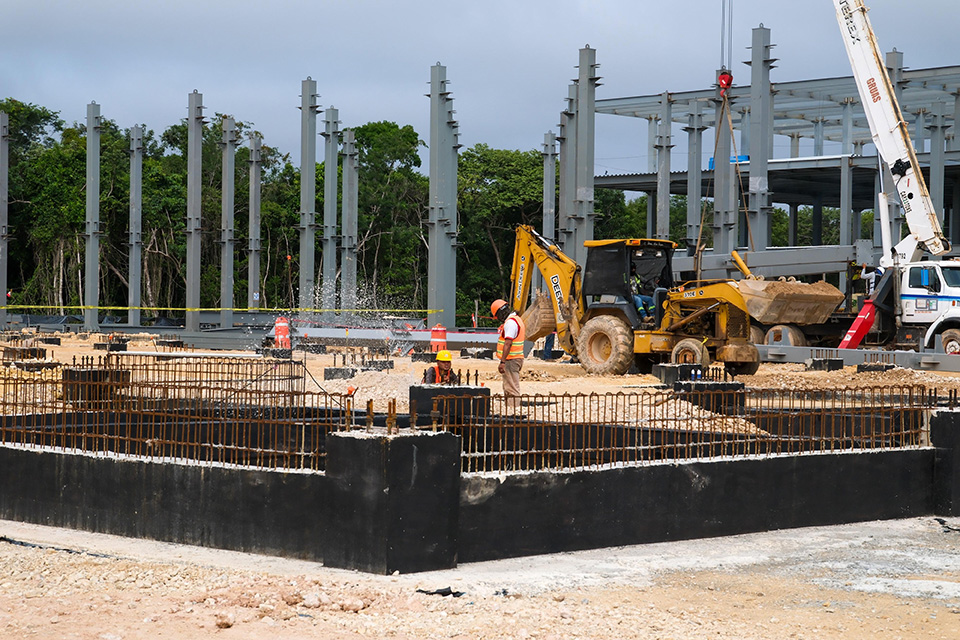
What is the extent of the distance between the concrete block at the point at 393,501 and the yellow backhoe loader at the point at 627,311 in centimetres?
1324

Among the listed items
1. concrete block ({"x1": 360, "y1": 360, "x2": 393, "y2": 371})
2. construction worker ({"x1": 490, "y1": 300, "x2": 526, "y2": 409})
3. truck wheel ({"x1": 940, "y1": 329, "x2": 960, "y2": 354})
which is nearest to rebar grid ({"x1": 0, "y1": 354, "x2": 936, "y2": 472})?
construction worker ({"x1": 490, "y1": 300, "x2": 526, "y2": 409})

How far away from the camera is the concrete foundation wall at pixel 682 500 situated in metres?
7.47

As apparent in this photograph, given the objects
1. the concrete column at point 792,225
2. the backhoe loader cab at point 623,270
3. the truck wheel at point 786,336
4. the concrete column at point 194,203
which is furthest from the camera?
the concrete column at point 792,225

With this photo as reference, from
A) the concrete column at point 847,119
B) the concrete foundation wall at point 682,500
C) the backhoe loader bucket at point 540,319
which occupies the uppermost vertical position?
the concrete column at point 847,119

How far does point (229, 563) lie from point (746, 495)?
4.08m

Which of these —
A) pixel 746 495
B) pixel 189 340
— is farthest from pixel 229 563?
pixel 189 340

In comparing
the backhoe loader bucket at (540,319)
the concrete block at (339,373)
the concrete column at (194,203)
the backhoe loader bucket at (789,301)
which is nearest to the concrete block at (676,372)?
the backhoe loader bucket at (540,319)

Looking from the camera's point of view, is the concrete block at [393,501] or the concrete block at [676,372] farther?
the concrete block at [676,372]

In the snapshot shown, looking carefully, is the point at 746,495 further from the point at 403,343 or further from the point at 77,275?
the point at 77,275

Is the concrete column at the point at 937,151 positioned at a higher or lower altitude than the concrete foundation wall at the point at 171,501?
higher

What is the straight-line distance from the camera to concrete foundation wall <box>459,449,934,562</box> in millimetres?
7473

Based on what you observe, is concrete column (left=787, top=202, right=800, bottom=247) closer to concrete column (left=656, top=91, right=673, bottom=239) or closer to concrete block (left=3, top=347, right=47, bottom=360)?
concrete column (left=656, top=91, right=673, bottom=239)

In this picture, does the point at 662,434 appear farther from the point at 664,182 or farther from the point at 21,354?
the point at 664,182

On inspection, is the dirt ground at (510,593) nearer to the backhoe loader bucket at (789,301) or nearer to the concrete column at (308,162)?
the backhoe loader bucket at (789,301)
